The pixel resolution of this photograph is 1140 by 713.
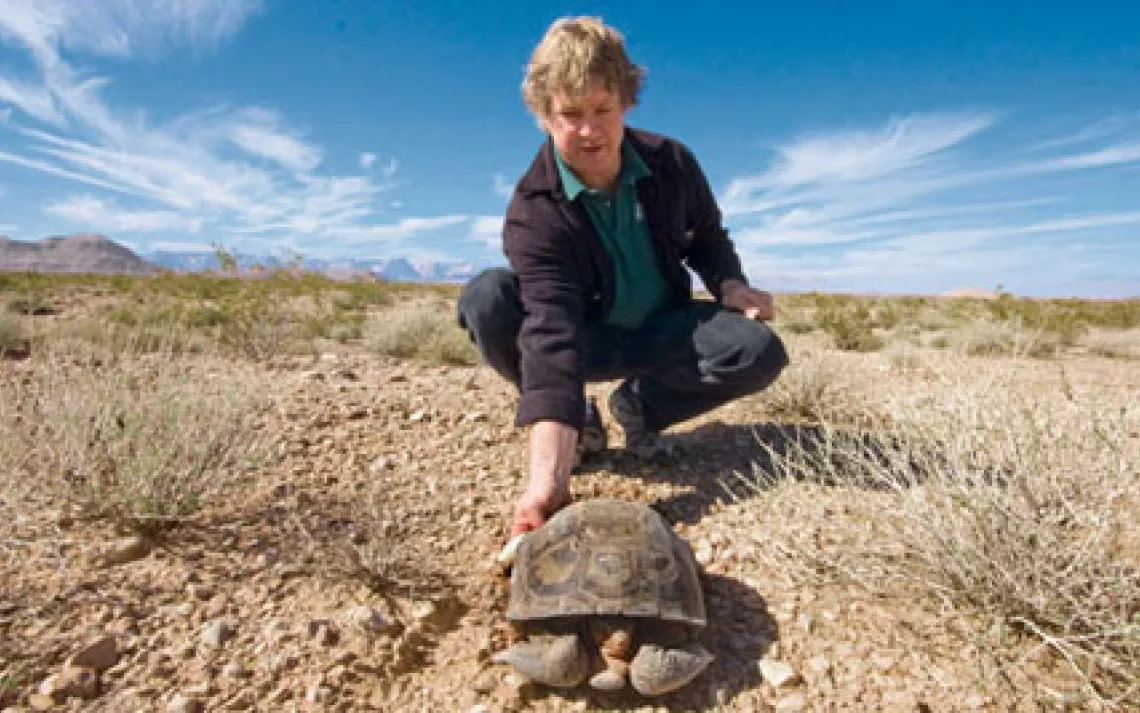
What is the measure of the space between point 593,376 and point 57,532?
2.46m

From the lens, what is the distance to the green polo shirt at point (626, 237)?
316cm

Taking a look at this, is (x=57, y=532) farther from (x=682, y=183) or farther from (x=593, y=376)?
(x=682, y=183)

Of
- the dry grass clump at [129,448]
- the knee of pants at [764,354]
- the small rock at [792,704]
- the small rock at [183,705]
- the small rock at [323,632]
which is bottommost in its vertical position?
the small rock at [792,704]

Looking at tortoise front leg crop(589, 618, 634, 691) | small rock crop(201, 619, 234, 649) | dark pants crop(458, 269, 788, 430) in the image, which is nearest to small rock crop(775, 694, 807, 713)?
tortoise front leg crop(589, 618, 634, 691)

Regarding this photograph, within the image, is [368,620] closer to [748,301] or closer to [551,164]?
[551,164]

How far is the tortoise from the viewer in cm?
195

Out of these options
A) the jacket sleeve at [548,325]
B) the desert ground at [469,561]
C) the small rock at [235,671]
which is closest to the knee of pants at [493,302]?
the jacket sleeve at [548,325]

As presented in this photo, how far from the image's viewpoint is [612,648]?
6.61ft

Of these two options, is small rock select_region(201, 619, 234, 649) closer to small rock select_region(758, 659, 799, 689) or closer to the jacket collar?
small rock select_region(758, 659, 799, 689)

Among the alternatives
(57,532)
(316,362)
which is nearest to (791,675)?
(57,532)

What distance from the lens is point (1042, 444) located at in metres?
2.37

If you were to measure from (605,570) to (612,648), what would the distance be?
0.23 meters

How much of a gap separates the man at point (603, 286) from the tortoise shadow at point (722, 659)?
0.70 metres

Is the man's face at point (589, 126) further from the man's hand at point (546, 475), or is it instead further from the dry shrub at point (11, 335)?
the dry shrub at point (11, 335)
